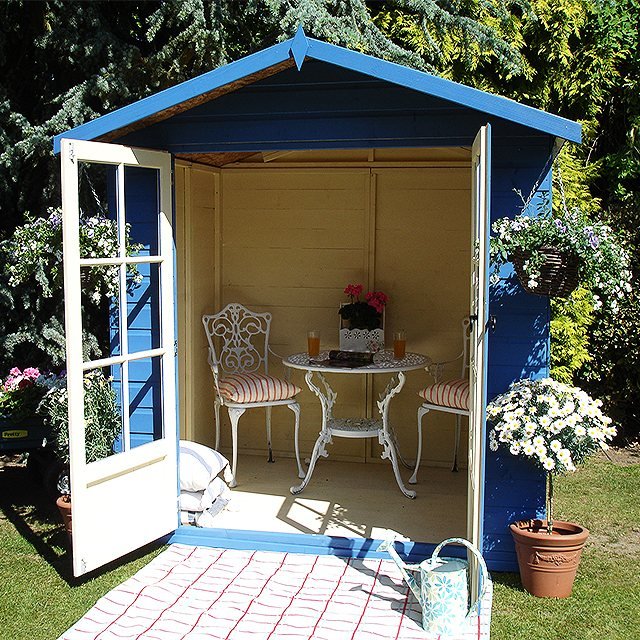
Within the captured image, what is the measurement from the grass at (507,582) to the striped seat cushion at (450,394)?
36.8 inches

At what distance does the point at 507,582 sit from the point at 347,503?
136 cm

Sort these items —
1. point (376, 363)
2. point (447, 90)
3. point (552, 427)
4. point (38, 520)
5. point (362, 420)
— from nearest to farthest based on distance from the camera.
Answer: point (447, 90) → point (552, 427) → point (38, 520) → point (376, 363) → point (362, 420)

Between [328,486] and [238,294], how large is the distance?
1.62 meters

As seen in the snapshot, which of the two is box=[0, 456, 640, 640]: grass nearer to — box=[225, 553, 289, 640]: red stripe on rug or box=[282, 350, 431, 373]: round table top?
box=[225, 553, 289, 640]: red stripe on rug

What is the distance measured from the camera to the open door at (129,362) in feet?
13.5

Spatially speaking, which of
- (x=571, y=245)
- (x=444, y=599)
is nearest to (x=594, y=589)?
(x=444, y=599)

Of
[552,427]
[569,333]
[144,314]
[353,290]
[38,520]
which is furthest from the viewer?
[569,333]

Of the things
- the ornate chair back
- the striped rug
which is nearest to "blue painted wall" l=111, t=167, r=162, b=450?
the striped rug

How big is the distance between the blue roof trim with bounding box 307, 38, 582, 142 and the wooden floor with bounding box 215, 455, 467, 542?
2170mm

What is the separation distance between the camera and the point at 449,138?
14.5 feet

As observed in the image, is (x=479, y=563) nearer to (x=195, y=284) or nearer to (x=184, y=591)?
(x=184, y=591)

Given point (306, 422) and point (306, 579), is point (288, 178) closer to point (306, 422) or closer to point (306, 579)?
point (306, 422)

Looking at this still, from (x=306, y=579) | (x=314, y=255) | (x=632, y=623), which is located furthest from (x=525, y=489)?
(x=314, y=255)

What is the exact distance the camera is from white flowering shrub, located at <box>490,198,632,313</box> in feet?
12.8
